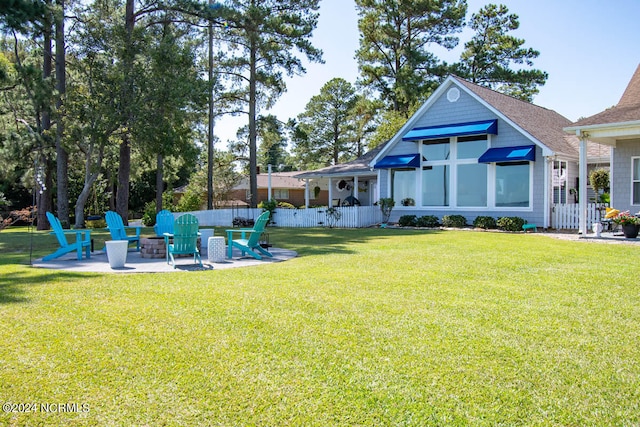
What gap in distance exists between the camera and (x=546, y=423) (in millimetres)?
2982

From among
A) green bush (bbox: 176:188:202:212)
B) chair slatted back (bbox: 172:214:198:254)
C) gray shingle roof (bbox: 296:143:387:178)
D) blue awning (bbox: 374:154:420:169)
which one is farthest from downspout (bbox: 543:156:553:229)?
green bush (bbox: 176:188:202:212)

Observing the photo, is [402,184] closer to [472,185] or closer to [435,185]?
[435,185]

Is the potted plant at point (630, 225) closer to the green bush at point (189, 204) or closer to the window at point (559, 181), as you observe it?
the window at point (559, 181)

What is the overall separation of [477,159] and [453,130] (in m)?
1.52

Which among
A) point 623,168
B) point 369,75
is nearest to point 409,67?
point 369,75

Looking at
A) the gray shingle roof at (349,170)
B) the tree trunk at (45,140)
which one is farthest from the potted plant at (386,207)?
the tree trunk at (45,140)

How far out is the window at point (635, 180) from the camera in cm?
1548

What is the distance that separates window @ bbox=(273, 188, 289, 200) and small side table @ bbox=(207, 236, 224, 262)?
3483cm

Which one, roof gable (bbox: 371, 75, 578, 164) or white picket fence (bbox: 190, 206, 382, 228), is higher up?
roof gable (bbox: 371, 75, 578, 164)

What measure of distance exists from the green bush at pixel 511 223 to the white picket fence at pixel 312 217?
617 centimetres

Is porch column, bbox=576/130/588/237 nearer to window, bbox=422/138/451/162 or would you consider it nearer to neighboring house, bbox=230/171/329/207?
window, bbox=422/138/451/162

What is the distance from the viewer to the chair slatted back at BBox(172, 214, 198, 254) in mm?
9344

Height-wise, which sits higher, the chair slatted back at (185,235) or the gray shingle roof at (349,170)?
the gray shingle roof at (349,170)

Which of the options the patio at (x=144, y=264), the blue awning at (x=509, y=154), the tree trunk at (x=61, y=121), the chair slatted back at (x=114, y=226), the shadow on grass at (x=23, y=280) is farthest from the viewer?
the tree trunk at (x=61, y=121)
